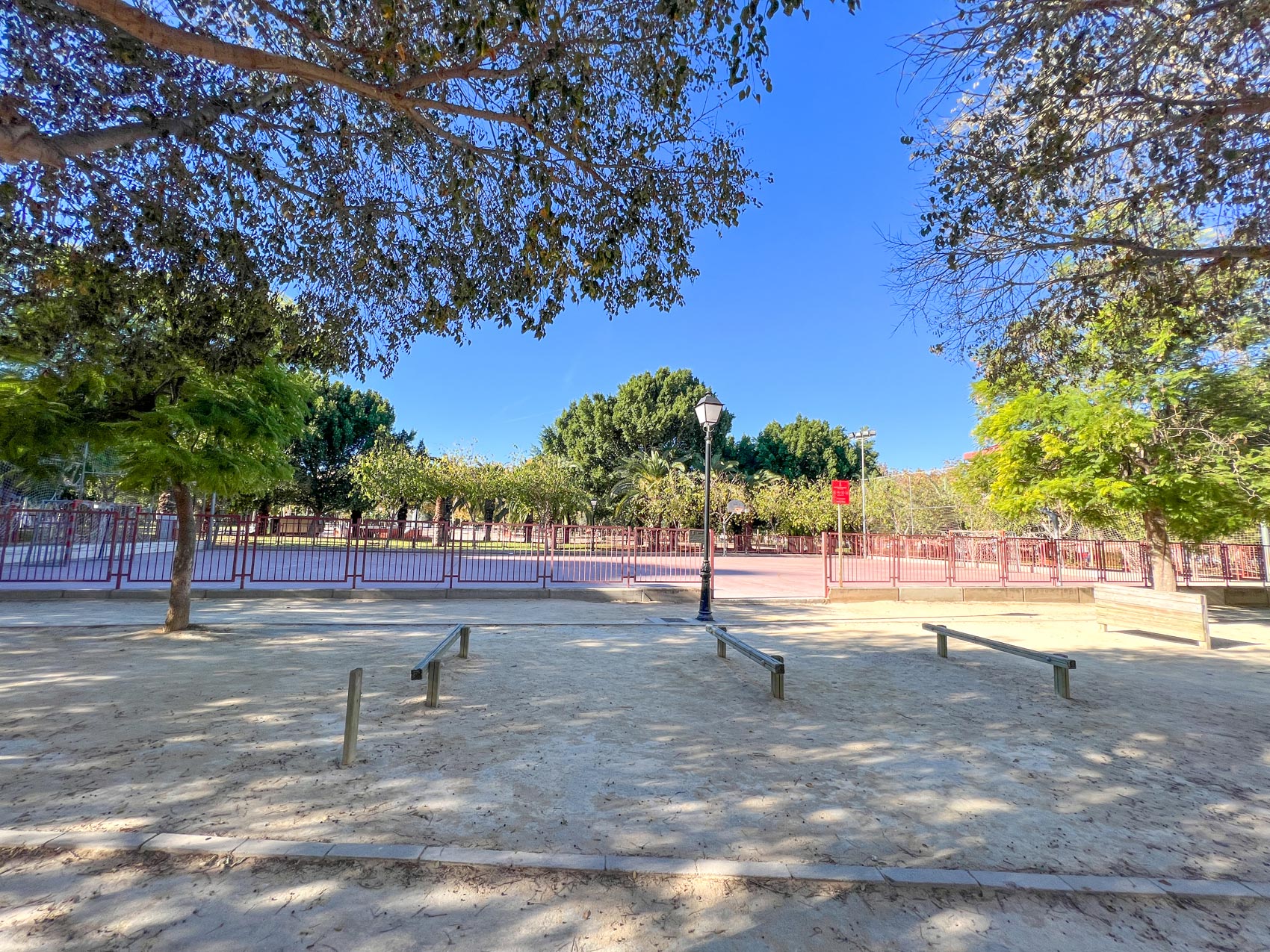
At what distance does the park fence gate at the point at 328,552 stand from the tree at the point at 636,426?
2704 centimetres

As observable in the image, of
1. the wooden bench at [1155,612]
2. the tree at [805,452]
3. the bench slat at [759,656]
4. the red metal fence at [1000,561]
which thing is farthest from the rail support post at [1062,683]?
the tree at [805,452]

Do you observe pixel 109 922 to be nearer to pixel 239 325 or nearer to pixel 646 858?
pixel 646 858

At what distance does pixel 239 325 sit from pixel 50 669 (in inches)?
176

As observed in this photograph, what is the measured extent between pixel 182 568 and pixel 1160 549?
64.6 ft

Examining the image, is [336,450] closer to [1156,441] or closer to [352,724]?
[352,724]

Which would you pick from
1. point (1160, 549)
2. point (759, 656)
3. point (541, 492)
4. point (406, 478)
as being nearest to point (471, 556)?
point (759, 656)

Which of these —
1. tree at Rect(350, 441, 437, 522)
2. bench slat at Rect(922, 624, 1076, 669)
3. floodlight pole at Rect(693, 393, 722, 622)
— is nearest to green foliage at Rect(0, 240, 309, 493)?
floodlight pole at Rect(693, 393, 722, 622)

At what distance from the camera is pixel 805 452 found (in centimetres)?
5412

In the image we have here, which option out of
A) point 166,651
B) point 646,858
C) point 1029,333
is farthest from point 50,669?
point 1029,333

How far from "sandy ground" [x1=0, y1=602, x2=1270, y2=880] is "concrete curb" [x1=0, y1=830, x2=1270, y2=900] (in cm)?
14

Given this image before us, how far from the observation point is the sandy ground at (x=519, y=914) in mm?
2402

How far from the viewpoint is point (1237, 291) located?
20.4 ft

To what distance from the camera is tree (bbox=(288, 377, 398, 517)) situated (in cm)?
4088

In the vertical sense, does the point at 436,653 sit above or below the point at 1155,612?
below
